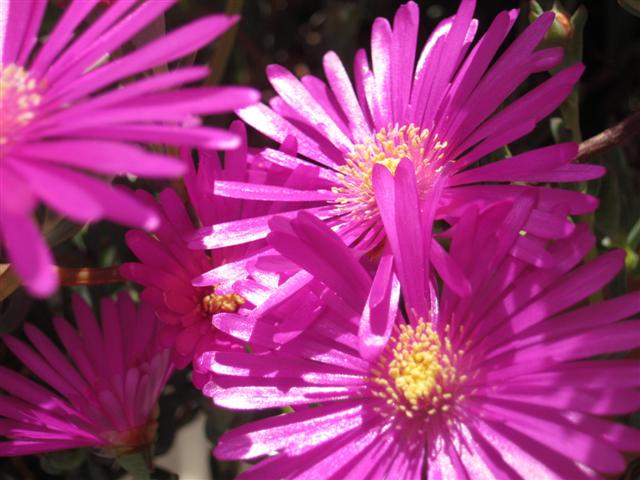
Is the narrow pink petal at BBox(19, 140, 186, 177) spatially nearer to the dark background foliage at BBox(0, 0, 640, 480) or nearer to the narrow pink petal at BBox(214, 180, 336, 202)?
the narrow pink petal at BBox(214, 180, 336, 202)

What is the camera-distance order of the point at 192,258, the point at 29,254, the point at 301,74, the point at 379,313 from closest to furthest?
the point at 29,254
the point at 379,313
the point at 192,258
the point at 301,74

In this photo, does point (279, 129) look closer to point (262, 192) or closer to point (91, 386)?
point (262, 192)

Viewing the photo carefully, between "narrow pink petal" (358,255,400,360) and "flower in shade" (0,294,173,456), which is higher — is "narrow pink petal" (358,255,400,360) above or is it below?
above

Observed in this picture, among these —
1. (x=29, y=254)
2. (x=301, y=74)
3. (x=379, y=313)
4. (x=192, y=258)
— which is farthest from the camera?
(x=301, y=74)

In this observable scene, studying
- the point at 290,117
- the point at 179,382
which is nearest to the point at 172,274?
the point at 290,117

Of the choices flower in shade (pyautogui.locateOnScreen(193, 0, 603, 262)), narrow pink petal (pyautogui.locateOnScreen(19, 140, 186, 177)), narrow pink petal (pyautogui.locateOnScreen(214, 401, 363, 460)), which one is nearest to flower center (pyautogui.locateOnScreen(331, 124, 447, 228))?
flower in shade (pyautogui.locateOnScreen(193, 0, 603, 262))

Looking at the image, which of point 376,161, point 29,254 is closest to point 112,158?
point 29,254
